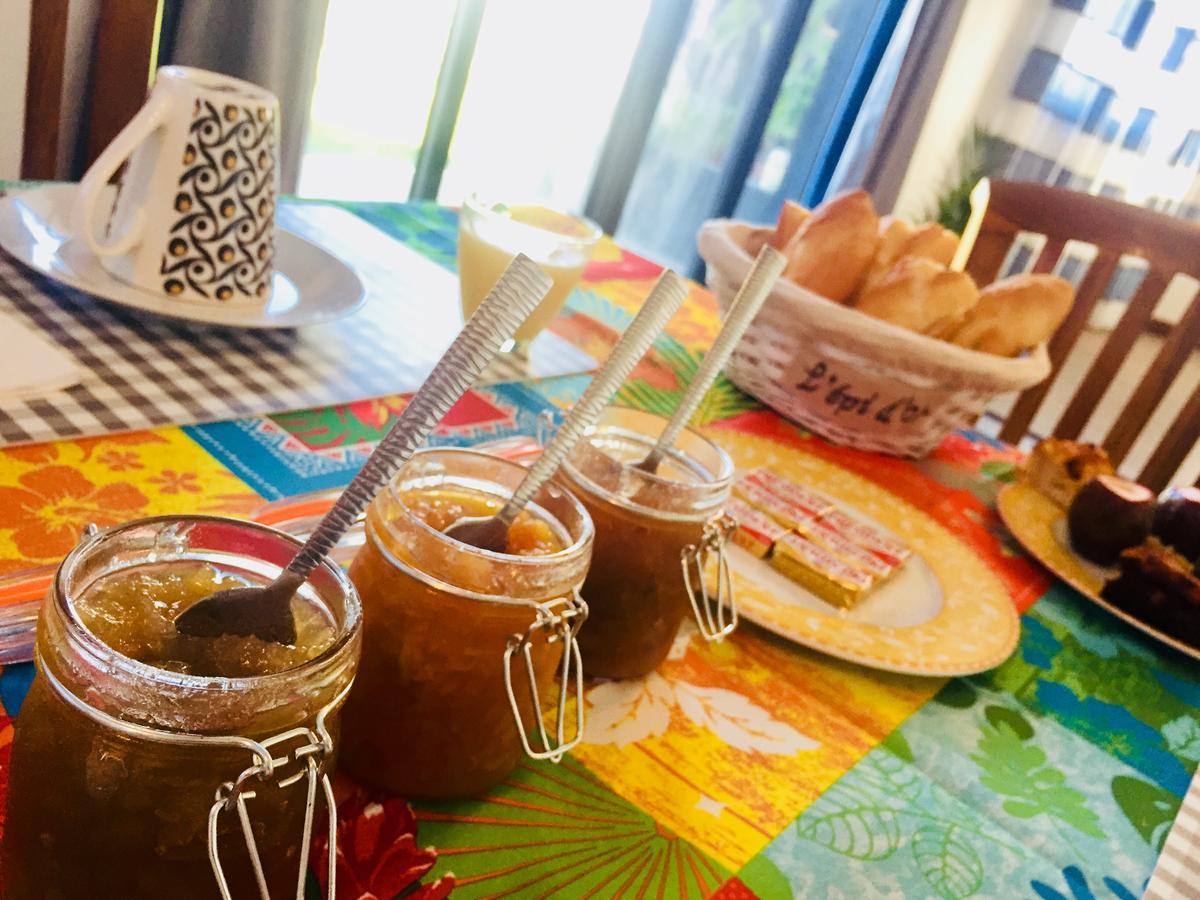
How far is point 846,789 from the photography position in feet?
1.74

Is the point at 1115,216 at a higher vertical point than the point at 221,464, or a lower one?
higher

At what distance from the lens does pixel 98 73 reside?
3.68 feet

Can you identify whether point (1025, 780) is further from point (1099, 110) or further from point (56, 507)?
point (1099, 110)

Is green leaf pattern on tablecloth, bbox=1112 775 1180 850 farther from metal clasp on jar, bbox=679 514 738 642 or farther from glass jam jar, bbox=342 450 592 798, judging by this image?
glass jam jar, bbox=342 450 592 798

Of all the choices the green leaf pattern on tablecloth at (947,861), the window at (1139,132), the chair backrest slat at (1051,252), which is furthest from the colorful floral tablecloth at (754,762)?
the window at (1139,132)

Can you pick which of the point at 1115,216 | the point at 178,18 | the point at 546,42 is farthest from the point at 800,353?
the point at 546,42

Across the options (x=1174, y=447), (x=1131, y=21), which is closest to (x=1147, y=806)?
(x=1174, y=447)

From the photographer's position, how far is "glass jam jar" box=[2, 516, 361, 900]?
0.27 metres

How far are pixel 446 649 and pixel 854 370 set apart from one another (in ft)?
2.10

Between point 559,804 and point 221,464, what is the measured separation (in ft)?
1.02

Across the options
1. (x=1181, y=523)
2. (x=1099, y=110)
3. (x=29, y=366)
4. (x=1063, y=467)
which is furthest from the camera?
(x=1099, y=110)

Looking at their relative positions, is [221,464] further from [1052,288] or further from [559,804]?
[1052,288]

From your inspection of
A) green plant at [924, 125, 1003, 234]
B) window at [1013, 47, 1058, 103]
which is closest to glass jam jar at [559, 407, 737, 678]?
green plant at [924, 125, 1003, 234]

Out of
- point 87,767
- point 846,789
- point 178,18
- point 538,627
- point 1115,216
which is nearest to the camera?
point 87,767
